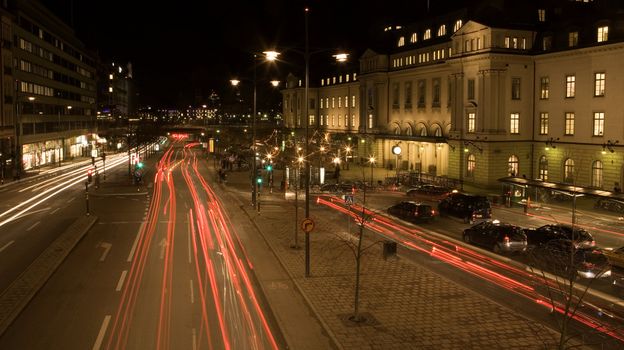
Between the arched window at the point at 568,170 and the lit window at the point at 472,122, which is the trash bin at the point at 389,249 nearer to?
the arched window at the point at 568,170

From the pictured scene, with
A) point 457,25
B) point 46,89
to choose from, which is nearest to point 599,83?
point 457,25

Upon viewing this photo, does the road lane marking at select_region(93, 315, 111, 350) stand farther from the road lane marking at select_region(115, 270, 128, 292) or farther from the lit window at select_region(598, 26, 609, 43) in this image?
the lit window at select_region(598, 26, 609, 43)

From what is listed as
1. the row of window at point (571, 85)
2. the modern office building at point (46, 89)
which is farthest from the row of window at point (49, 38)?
the row of window at point (571, 85)

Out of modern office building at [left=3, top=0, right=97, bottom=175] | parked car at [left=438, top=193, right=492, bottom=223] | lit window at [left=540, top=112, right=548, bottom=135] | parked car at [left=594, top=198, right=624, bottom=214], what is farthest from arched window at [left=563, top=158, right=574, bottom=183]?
modern office building at [left=3, top=0, right=97, bottom=175]

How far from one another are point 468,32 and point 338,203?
2316cm

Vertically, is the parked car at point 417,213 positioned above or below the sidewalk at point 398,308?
above

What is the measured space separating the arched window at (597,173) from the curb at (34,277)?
38.7m

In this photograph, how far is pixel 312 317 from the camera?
1733 cm

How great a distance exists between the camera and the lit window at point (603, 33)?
4759 centimetres

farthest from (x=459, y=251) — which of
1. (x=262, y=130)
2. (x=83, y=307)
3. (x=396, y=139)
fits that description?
(x=262, y=130)

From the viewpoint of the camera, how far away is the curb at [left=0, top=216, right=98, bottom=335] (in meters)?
17.6

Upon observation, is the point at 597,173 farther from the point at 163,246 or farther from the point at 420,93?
the point at 163,246

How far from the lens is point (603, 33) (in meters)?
47.9

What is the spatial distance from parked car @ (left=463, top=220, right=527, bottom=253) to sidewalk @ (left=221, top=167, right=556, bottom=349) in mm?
5140
